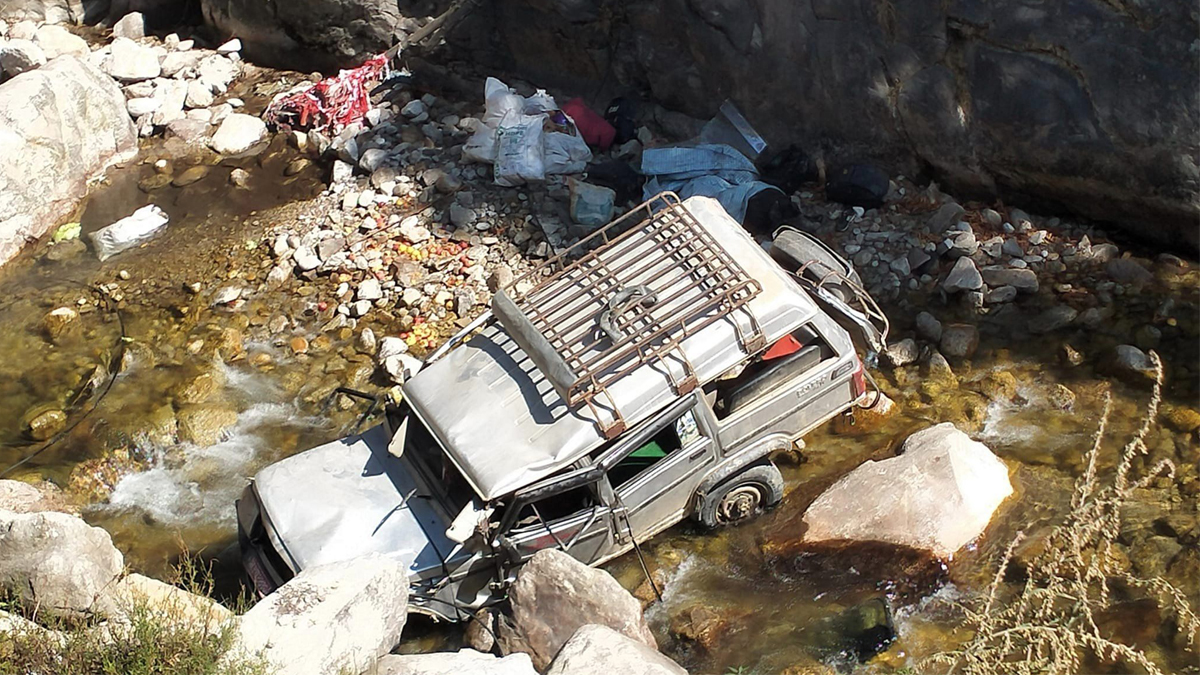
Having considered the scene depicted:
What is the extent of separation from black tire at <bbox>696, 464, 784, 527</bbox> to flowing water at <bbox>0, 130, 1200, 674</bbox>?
0.50ft

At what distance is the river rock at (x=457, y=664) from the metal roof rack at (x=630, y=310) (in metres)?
1.41

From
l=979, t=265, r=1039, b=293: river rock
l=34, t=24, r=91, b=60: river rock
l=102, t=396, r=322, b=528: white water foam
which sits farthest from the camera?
l=34, t=24, r=91, b=60: river rock

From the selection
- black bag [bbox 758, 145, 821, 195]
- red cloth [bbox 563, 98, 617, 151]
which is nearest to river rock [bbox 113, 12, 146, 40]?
red cloth [bbox 563, 98, 617, 151]

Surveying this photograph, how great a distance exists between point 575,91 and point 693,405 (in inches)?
245

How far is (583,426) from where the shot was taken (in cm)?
628

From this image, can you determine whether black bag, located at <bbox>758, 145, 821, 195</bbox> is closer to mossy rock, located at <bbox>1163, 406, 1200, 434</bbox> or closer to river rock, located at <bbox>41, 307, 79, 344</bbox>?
mossy rock, located at <bbox>1163, 406, 1200, 434</bbox>

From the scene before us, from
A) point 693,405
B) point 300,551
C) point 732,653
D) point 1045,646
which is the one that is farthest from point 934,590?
point 300,551

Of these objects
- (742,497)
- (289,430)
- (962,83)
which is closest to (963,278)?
(962,83)

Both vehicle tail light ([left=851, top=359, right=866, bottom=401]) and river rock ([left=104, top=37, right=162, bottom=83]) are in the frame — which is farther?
river rock ([left=104, top=37, right=162, bottom=83])

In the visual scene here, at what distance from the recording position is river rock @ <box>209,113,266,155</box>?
12211 millimetres

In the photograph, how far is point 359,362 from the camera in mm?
9250

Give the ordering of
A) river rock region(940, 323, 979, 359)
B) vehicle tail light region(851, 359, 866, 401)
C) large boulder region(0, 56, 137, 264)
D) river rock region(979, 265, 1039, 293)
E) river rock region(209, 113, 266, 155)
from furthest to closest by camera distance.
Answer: river rock region(209, 113, 266, 155) → large boulder region(0, 56, 137, 264) → river rock region(979, 265, 1039, 293) → river rock region(940, 323, 979, 359) → vehicle tail light region(851, 359, 866, 401)

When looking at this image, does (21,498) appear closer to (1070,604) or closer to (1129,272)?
(1070,604)

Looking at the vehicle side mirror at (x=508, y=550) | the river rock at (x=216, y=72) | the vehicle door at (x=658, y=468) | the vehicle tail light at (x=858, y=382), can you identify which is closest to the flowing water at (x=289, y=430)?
the vehicle door at (x=658, y=468)
